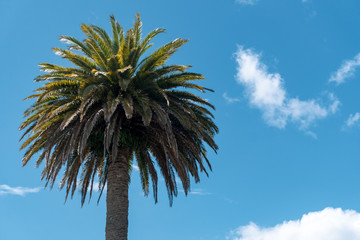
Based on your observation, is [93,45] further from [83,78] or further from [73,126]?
[73,126]

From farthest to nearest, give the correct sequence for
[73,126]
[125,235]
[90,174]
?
[90,174]
[73,126]
[125,235]

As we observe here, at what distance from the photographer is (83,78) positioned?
17.9m

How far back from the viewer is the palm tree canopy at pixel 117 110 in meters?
17.1

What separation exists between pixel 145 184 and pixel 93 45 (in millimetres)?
7738

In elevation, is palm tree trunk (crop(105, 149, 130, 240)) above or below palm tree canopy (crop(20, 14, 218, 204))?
below

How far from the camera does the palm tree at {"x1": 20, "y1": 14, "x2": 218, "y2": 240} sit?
17.1 meters

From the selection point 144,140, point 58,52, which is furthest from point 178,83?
point 58,52

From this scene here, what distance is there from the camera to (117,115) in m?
17.7

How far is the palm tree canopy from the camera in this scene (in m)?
17.1

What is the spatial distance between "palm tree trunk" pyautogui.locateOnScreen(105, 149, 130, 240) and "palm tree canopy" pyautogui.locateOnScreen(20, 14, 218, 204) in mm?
654

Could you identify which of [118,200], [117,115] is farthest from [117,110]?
[118,200]

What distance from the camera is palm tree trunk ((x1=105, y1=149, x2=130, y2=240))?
1694cm

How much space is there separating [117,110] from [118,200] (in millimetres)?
3721

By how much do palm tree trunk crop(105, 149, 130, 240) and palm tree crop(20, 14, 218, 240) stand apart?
4 cm
